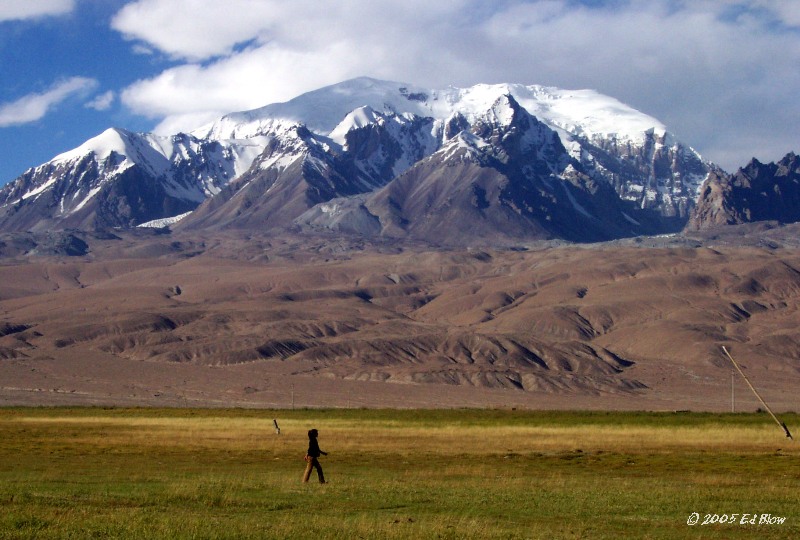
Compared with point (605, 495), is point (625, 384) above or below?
below

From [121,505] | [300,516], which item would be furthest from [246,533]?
[121,505]

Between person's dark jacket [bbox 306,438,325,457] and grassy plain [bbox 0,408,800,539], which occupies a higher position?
person's dark jacket [bbox 306,438,325,457]

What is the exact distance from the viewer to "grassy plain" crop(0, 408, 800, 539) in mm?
25047

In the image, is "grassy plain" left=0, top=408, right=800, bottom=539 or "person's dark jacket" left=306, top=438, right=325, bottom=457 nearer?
"grassy plain" left=0, top=408, right=800, bottom=539

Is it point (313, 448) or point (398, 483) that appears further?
point (398, 483)

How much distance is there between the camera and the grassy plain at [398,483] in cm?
2505

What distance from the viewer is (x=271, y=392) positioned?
165 meters

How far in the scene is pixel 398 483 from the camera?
35719 millimetres

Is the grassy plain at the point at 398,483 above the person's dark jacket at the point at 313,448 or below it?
below

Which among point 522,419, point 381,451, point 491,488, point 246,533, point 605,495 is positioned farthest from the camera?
point 522,419

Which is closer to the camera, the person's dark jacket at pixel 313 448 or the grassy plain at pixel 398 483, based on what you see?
the grassy plain at pixel 398 483

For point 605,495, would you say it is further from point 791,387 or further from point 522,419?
point 791,387

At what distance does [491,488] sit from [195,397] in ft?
396

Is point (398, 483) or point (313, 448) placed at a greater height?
point (313, 448)
